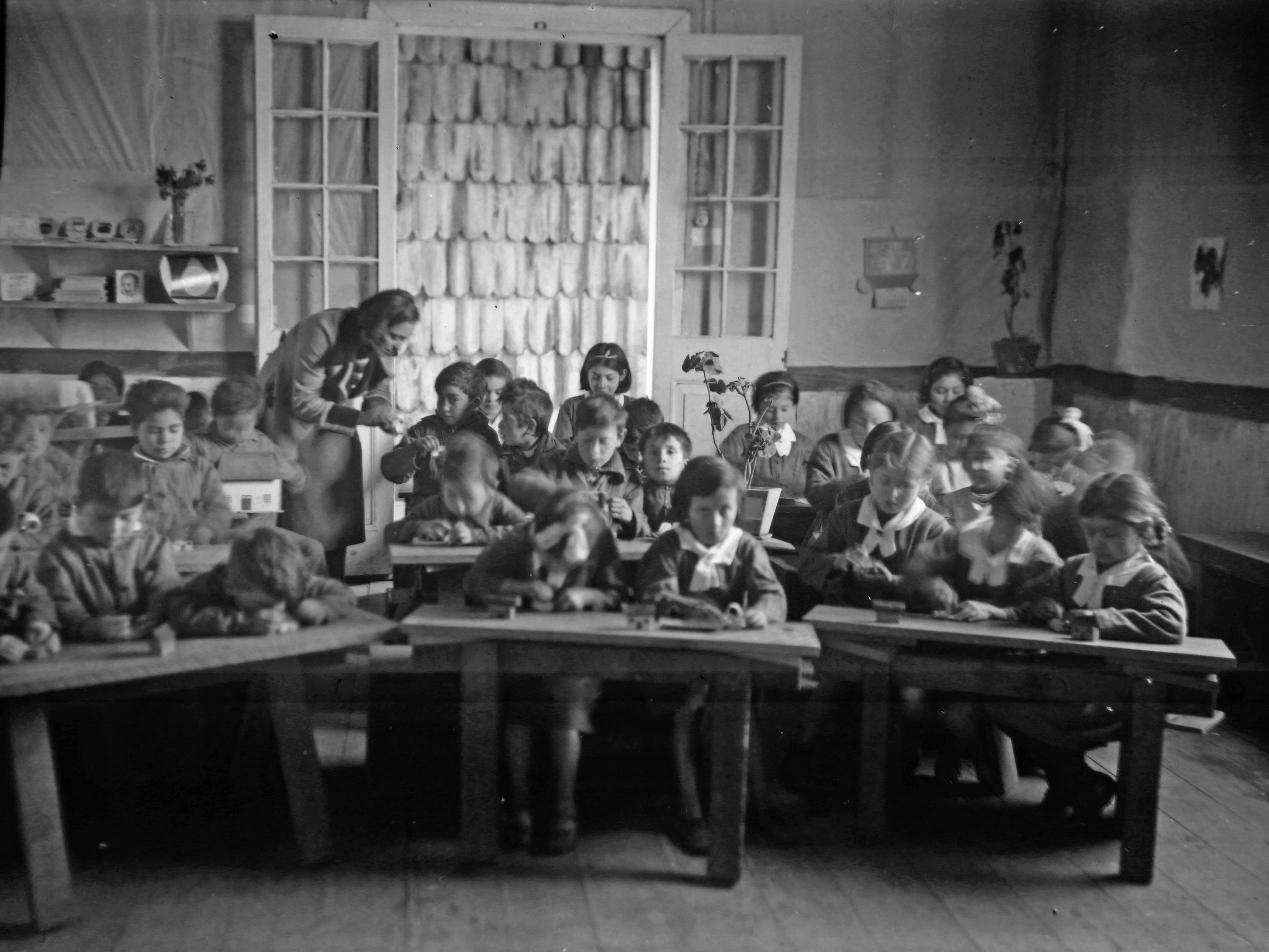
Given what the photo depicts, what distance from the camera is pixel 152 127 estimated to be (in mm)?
3145

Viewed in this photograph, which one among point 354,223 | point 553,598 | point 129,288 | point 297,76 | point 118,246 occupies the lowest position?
point 553,598

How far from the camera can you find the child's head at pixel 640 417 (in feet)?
12.1

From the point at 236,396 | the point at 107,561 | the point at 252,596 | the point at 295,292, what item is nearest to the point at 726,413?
the point at 295,292

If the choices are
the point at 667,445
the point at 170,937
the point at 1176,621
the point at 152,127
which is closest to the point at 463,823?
the point at 170,937

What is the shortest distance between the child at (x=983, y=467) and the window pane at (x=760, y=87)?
1.10 metres

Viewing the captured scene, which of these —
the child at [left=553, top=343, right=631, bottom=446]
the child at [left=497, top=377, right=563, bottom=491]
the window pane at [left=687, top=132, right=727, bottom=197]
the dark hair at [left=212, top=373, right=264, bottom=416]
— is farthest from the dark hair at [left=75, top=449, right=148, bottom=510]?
the window pane at [left=687, top=132, right=727, bottom=197]

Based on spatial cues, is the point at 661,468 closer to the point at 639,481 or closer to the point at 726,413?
the point at 639,481

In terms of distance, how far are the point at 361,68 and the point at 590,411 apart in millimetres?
1129

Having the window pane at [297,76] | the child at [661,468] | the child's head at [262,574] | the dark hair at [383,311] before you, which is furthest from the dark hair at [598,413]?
the window pane at [297,76]

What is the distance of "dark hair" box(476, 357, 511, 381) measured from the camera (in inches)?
146

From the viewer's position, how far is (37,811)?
92.7 inches

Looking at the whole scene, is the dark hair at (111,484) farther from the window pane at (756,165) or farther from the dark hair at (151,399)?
the window pane at (756,165)

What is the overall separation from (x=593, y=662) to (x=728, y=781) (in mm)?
383

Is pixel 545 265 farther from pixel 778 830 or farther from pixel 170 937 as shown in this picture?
pixel 170 937
